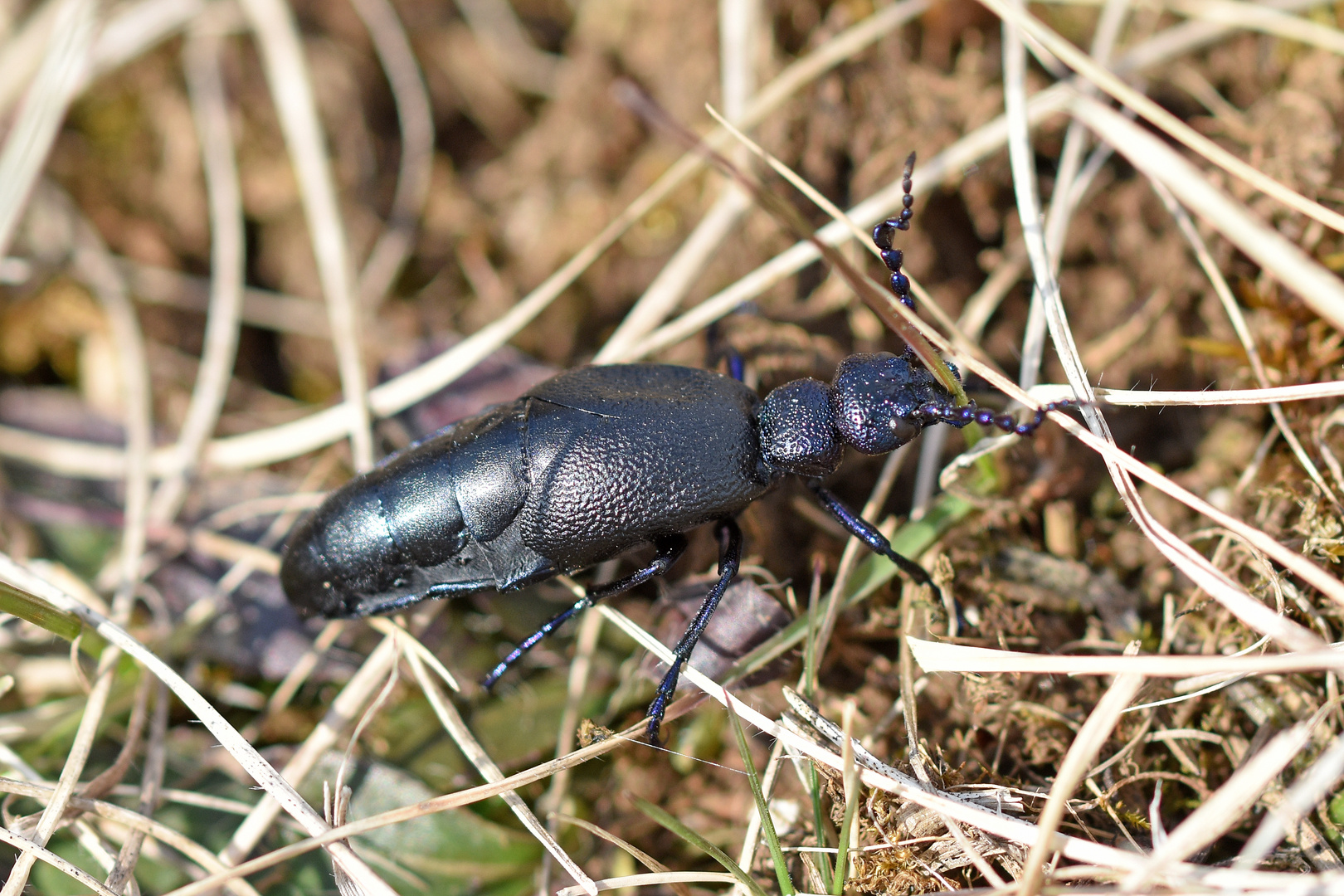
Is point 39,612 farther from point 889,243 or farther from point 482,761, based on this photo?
point 889,243

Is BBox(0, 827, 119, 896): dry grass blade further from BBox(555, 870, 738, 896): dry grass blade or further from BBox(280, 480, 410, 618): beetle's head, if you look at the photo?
BBox(555, 870, 738, 896): dry grass blade

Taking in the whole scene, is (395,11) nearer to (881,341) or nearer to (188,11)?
(188,11)

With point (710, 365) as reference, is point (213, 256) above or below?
above

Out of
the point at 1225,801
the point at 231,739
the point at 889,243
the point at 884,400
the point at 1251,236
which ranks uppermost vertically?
the point at 889,243

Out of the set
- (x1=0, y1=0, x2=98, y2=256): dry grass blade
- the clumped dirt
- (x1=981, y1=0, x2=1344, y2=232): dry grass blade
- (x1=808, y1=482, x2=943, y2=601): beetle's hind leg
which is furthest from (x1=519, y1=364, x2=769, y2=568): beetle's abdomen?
(x1=0, y1=0, x2=98, y2=256): dry grass blade

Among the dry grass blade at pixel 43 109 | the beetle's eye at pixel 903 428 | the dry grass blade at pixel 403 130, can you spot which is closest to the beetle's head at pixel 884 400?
the beetle's eye at pixel 903 428

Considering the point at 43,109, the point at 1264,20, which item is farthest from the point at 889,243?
the point at 43,109
